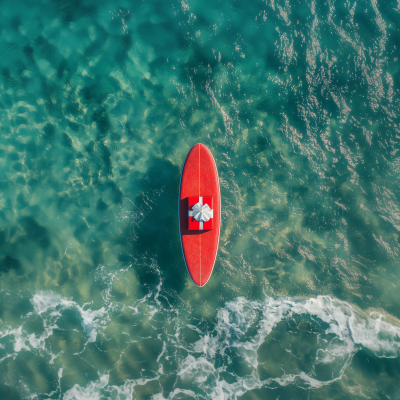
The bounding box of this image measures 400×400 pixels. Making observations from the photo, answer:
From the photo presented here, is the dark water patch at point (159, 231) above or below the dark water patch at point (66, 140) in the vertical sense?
below

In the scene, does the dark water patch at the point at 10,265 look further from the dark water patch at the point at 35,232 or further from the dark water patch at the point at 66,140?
the dark water patch at the point at 66,140

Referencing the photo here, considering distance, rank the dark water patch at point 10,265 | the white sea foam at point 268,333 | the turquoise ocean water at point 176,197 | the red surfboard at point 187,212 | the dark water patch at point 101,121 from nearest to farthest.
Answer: the red surfboard at point 187,212, the turquoise ocean water at point 176,197, the white sea foam at point 268,333, the dark water patch at point 101,121, the dark water patch at point 10,265

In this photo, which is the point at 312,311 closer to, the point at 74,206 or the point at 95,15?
the point at 74,206

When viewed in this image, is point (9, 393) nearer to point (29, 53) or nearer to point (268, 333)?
point (268, 333)

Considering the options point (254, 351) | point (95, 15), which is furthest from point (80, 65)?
point (254, 351)

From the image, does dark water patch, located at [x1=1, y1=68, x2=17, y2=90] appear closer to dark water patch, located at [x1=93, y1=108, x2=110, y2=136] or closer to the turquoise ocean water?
the turquoise ocean water

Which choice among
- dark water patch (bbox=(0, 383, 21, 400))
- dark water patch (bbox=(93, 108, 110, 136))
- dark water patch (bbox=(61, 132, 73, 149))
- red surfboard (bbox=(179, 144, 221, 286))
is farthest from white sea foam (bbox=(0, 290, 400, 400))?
dark water patch (bbox=(93, 108, 110, 136))

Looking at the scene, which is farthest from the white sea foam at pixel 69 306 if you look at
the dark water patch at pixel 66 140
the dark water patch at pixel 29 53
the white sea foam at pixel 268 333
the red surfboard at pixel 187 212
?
the dark water patch at pixel 29 53

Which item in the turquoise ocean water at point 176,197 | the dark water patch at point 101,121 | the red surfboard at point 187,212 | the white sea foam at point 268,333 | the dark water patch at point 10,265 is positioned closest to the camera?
the red surfboard at point 187,212
